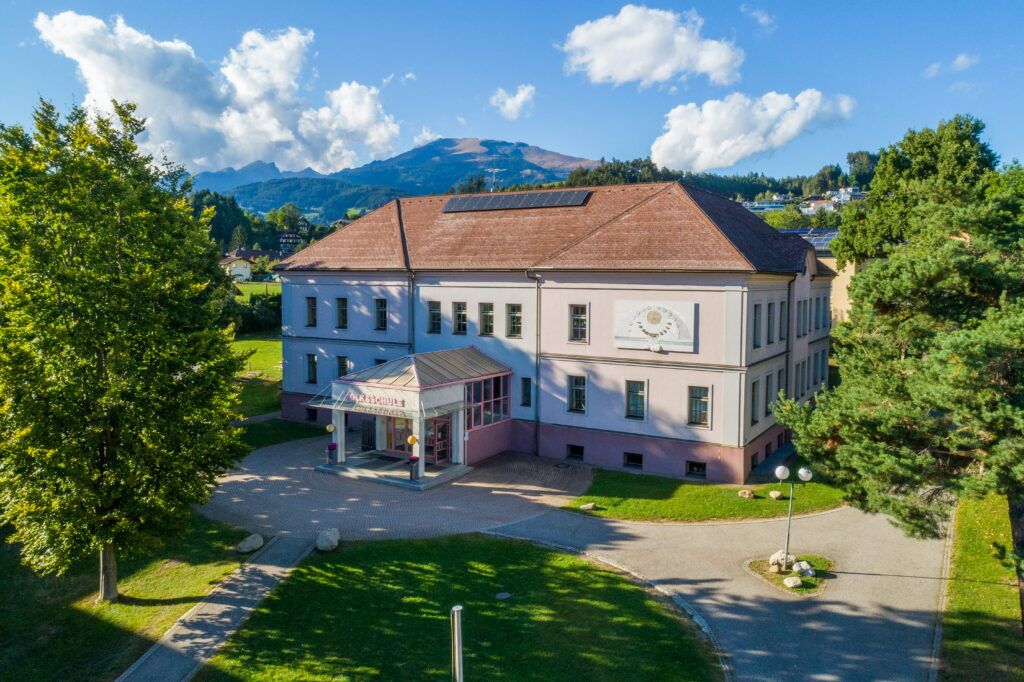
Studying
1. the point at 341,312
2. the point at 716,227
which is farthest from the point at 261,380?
the point at 716,227

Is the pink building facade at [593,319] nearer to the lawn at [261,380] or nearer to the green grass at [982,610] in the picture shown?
the lawn at [261,380]

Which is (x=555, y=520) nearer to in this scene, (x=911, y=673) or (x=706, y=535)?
(x=706, y=535)

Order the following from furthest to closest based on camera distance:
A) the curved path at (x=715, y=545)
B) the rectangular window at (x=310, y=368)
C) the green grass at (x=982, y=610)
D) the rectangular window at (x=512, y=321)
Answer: the rectangular window at (x=310, y=368), the rectangular window at (x=512, y=321), the curved path at (x=715, y=545), the green grass at (x=982, y=610)

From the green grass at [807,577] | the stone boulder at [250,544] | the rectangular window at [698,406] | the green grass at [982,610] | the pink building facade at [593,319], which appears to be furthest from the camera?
the rectangular window at [698,406]

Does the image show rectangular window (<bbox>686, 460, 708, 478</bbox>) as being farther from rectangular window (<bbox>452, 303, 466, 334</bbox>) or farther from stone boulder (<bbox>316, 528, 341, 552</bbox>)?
stone boulder (<bbox>316, 528, 341, 552</bbox>)

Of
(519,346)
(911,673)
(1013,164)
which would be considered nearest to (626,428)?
(519,346)

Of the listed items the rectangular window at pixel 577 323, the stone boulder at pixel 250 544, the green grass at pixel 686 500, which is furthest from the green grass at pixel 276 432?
the green grass at pixel 686 500
